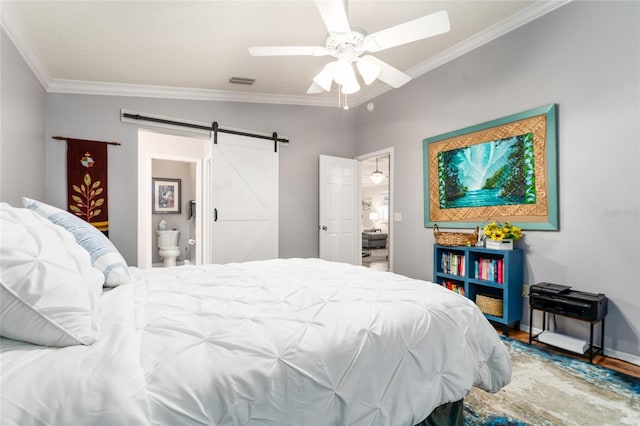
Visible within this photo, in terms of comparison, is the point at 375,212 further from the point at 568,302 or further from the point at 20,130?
the point at 20,130

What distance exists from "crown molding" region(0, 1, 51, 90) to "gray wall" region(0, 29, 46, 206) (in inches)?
2.3

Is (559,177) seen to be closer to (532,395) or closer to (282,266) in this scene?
(532,395)

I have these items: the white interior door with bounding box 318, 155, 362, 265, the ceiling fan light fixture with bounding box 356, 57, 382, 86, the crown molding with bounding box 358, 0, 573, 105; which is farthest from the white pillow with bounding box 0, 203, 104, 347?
the white interior door with bounding box 318, 155, 362, 265

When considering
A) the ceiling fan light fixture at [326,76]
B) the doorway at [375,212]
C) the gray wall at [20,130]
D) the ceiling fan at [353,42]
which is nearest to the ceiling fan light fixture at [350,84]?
the ceiling fan at [353,42]

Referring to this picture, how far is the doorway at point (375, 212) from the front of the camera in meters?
8.11

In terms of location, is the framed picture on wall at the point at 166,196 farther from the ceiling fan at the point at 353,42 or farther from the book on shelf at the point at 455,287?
the book on shelf at the point at 455,287

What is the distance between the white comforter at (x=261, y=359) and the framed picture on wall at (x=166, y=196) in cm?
544

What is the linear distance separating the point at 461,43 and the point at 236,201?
318cm

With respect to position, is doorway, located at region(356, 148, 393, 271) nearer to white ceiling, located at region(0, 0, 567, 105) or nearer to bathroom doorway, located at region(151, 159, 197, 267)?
white ceiling, located at region(0, 0, 567, 105)

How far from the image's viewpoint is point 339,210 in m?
4.74

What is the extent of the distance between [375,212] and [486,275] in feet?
32.3

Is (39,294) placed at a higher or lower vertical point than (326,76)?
lower

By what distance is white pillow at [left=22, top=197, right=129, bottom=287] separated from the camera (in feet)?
4.97

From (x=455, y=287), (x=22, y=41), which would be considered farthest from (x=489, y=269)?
(x=22, y=41)
